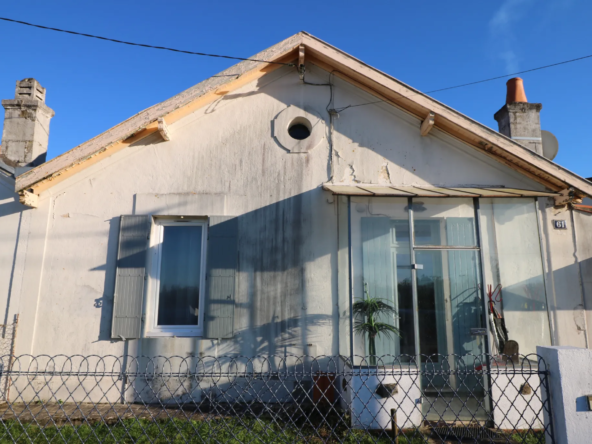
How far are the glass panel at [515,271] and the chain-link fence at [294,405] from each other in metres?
0.37

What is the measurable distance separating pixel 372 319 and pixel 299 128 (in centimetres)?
298

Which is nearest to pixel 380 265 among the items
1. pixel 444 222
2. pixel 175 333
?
pixel 444 222

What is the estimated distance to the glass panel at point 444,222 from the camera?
571 centimetres

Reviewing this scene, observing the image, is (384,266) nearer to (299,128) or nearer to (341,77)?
(299,128)

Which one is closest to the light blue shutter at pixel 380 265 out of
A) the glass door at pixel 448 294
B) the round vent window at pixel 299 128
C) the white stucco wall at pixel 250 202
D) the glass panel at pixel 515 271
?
the glass door at pixel 448 294

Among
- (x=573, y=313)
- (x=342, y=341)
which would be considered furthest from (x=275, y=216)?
(x=573, y=313)

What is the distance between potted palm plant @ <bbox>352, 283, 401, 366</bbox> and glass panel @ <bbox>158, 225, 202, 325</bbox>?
7.13 ft

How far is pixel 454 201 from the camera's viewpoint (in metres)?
5.80

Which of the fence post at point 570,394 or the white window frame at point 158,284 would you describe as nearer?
the fence post at point 570,394

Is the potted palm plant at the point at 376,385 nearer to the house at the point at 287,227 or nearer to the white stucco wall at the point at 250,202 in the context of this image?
the house at the point at 287,227

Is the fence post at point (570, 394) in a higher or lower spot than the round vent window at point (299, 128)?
lower

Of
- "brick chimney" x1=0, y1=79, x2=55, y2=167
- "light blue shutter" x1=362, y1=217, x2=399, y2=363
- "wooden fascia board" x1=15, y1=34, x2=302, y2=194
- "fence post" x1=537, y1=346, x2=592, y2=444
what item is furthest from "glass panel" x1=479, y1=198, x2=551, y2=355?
"brick chimney" x1=0, y1=79, x2=55, y2=167

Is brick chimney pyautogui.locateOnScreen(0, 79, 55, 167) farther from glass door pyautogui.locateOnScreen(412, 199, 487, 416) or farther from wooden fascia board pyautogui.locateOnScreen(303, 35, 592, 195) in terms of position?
glass door pyautogui.locateOnScreen(412, 199, 487, 416)

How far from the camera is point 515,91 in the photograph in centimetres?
752
